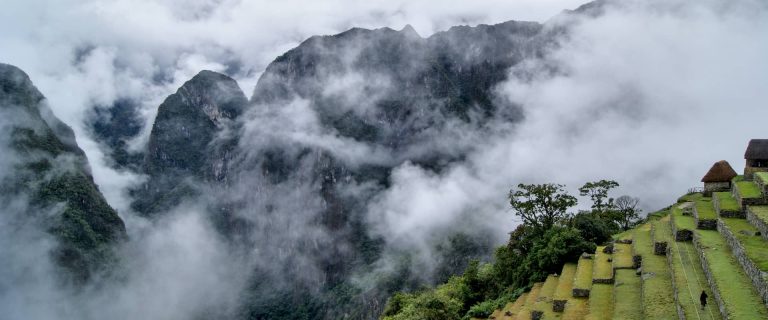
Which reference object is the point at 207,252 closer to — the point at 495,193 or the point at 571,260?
the point at 495,193

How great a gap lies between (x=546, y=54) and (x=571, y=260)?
366 feet

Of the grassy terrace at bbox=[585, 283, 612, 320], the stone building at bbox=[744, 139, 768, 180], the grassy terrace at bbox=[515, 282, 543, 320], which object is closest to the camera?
the grassy terrace at bbox=[585, 283, 612, 320]

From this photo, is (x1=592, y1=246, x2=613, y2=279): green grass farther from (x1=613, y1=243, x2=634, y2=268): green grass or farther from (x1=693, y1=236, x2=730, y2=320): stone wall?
(x1=693, y1=236, x2=730, y2=320): stone wall

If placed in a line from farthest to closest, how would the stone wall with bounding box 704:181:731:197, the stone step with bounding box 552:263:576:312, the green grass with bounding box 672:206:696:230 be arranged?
1. the stone wall with bounding box 704:181:731:197
2. the stone step with bounding box 552:263:576:312
3. the green grass with bounding box 672:206:696:230

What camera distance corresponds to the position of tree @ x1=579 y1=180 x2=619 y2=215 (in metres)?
36.8

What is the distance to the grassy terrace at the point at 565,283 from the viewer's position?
69.0 ft

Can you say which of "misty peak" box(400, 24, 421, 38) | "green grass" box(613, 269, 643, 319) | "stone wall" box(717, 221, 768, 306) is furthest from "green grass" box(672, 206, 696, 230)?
"misty peak" box(400, 24, 421, 38)

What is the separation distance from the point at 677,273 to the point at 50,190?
87.9 m

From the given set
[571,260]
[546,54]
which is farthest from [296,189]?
[571,260]

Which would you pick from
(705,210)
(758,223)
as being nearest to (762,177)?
(705,210)

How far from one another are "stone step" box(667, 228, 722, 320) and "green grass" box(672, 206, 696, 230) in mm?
883

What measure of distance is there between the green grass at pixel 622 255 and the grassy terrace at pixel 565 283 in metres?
2.04

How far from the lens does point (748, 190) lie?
1964 centimetres

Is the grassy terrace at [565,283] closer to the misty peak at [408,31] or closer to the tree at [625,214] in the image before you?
the tree at [625,214]
